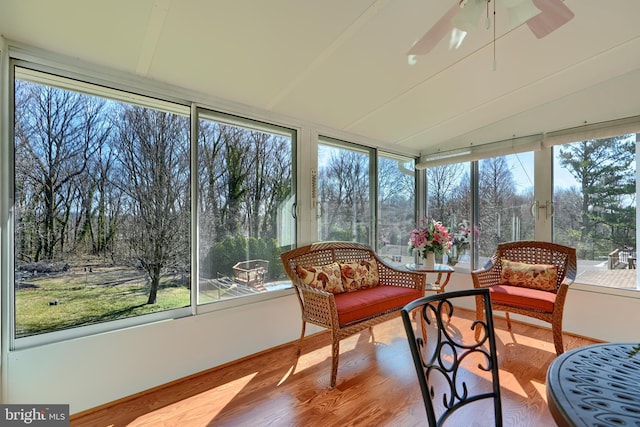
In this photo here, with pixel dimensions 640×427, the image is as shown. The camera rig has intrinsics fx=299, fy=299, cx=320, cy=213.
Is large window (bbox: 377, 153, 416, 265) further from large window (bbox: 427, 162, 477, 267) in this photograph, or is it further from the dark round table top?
the dark round table top

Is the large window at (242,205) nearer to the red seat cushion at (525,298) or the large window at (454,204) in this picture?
the red seat cushion at (525,298)

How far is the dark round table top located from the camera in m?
0.76

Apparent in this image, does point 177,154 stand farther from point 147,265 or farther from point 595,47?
point 595,47

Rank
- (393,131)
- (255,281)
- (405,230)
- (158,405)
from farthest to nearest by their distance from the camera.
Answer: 1. (405,230)
2. (393,131)
3. (255,281)
4. (158,405)

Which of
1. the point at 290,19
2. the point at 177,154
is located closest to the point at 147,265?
the point at 177,154

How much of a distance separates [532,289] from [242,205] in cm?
284

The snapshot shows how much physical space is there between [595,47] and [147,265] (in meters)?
3.78

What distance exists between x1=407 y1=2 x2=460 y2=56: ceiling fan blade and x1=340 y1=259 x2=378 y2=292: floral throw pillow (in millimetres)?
1854

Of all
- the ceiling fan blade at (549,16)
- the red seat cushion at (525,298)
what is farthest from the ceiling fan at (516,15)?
the red seat cushion at (525,298)

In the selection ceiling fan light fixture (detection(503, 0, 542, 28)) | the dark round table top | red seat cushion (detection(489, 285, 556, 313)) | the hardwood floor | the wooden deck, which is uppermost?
ceiling fan light fixture (detection(503, 0, 542, 28))

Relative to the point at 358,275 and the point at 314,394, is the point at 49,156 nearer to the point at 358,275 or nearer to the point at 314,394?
the point at 314,394

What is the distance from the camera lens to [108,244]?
2078 mm

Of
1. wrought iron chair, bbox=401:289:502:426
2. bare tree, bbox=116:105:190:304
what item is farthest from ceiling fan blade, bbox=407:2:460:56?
bare tree, bbox=116:105:190:304

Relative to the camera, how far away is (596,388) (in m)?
0.89
